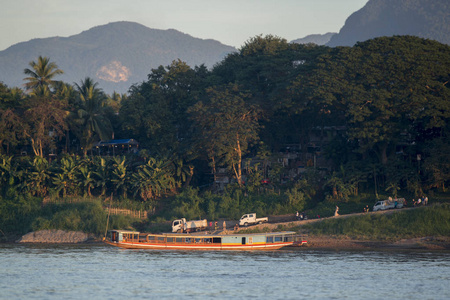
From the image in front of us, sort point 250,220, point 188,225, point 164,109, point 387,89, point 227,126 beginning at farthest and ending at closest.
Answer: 1. point 164,109
2. point 227,126
3. point 387,89
4. point 250,220
5. point 188,225

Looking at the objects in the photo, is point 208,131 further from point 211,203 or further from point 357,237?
point 357,237

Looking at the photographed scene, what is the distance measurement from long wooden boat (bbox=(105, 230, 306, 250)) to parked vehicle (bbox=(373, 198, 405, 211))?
8.48 metres

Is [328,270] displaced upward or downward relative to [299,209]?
downward

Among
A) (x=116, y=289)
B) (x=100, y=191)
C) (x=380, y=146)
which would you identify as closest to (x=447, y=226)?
(x=380, y=146)

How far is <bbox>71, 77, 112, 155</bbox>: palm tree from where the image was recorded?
66.8 m

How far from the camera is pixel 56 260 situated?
139ft

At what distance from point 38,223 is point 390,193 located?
34.3m

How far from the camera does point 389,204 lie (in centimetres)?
5188

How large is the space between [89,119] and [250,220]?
25144 mm

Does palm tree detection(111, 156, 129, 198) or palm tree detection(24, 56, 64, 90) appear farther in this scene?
palm tree detection(24, 56, 64, 90)

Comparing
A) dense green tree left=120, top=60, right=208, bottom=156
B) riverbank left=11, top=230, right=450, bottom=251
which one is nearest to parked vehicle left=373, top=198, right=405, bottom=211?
riverbank left=11, top=230, right=450, bottom=251

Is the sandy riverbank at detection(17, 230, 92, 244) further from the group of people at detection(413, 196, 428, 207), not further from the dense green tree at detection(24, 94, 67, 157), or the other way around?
the group of people at detection(413, 196, 428, 207)

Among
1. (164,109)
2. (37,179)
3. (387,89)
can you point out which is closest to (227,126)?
(164,109)

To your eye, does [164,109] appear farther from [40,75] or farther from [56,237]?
[56,237]
